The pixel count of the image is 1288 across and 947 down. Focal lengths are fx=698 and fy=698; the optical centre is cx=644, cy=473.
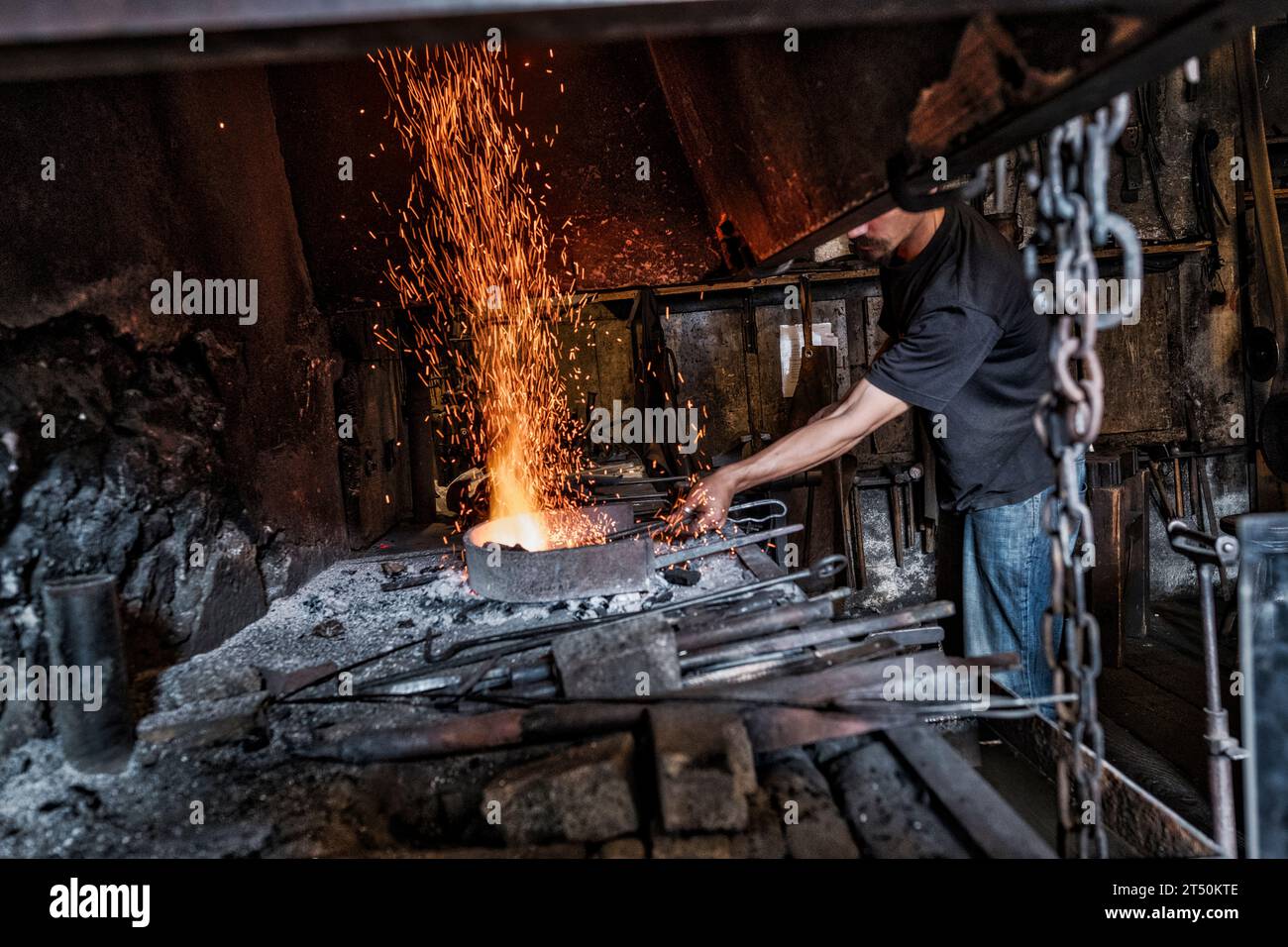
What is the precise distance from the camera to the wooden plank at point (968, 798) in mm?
1438

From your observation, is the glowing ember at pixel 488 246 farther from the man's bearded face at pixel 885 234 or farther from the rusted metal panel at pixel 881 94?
the man's bearded face at pixel 885 234

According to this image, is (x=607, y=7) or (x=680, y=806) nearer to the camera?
(x=607, y=7)

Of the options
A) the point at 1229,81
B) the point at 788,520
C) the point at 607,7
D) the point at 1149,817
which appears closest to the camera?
the point at 607,7

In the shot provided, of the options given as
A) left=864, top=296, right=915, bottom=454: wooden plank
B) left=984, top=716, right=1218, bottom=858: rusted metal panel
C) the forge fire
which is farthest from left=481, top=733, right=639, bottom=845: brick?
left=864, top=296, right=915, bottom=454: wooden plank

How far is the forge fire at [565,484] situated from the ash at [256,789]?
0.01 meters

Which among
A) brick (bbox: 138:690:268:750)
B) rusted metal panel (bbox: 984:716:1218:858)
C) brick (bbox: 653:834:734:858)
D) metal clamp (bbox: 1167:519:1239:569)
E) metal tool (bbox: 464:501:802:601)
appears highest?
metal clamp (bbox: 1167:519:1239:569)

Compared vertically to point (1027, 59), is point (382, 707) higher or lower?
lower

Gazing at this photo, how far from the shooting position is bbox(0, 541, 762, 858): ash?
5.47ft

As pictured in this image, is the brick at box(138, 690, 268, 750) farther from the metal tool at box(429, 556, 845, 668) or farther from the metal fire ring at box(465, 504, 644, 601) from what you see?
the metal fire ring at box(465, 504, 644, 601)

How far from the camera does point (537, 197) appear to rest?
414cm

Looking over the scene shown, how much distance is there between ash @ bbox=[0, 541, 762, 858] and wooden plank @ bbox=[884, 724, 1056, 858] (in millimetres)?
955
